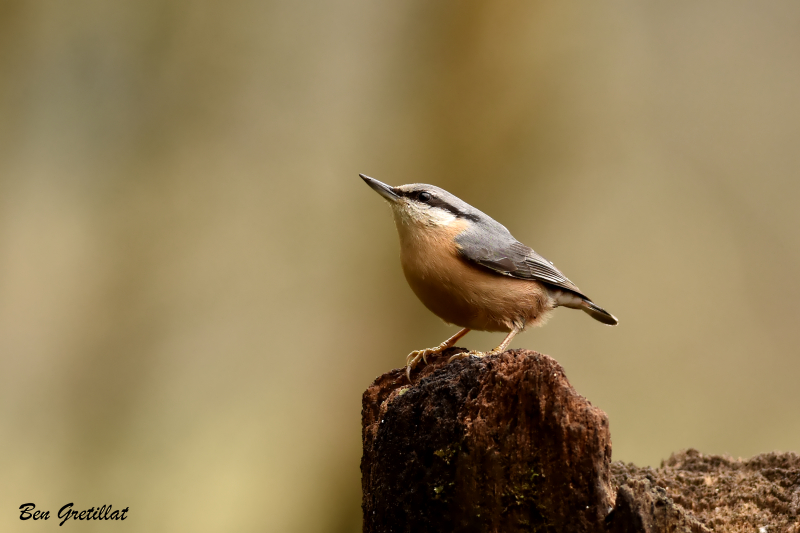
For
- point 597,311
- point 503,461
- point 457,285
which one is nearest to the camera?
point 503,461

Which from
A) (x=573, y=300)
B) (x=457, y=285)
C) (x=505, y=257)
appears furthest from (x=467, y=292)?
(x=573, y=300)

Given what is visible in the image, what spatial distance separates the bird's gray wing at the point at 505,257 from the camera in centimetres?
297

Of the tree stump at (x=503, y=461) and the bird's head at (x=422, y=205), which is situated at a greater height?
the bird's head at (x=422, y=205)

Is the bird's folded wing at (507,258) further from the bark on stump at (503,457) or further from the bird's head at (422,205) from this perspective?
the bark on stump at (503,457)

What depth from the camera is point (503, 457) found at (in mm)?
1912

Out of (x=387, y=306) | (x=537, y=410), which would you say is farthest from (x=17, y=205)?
(x=537, y=410)

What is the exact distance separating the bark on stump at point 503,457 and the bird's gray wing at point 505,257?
1.00m

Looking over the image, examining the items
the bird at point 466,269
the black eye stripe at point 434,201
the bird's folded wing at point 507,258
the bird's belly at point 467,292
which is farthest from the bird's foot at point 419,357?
the black eye stripe at point 434,201

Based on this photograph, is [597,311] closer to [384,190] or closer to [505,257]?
[505,257]

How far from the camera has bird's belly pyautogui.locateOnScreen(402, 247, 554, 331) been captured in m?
2.89

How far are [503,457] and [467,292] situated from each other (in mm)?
1078

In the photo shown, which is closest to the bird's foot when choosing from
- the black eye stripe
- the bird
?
the bird

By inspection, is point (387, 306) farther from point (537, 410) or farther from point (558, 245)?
point (537, 410)

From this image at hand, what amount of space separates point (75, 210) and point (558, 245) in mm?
4528
